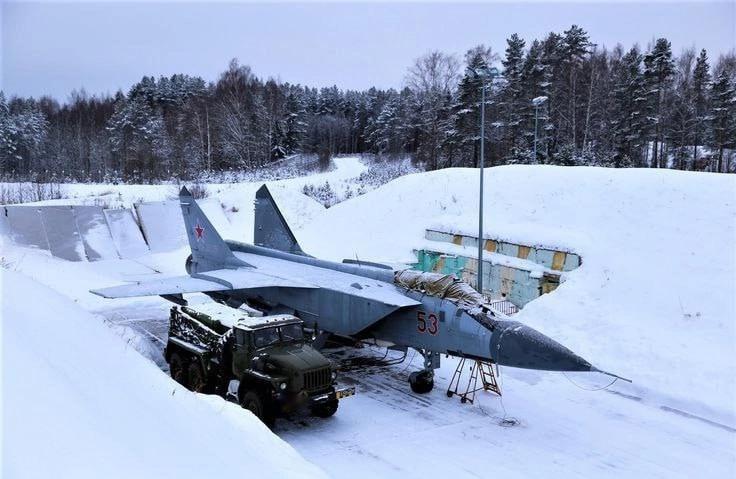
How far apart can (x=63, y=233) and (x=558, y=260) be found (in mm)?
21880

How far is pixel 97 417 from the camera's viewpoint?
4.37m

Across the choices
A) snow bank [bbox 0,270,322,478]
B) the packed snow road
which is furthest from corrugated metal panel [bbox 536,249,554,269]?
snow bank [bbox 0,270,322,478]

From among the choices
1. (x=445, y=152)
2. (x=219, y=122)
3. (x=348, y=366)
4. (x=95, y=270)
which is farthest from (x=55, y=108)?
(x=348, y=366)

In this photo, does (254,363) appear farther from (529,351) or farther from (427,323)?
(529,351)

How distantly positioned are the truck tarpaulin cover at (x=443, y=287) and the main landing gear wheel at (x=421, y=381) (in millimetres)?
1840

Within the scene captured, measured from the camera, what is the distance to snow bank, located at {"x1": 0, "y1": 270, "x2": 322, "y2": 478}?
3.69 meters

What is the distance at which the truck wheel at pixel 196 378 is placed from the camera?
10641mm

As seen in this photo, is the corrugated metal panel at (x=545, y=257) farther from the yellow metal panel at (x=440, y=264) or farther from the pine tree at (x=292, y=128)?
the pine tree at (x=292, y=128)

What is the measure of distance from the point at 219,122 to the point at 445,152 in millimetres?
23233

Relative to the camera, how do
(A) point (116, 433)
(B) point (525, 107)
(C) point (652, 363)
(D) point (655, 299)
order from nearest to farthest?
(A) point (116, 433) < (C) point (652, 363) < (D) point (655, 299) < (B) point (525, 107)

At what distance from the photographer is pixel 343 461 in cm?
853

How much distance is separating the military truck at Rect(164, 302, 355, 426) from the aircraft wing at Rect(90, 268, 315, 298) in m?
1.48

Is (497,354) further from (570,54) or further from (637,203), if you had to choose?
(570,54)

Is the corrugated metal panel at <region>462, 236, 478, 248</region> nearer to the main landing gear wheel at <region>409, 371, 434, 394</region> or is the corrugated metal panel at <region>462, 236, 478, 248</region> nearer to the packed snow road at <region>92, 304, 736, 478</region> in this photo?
the packed snow road at <region>92, 304, 736, 478</region>
